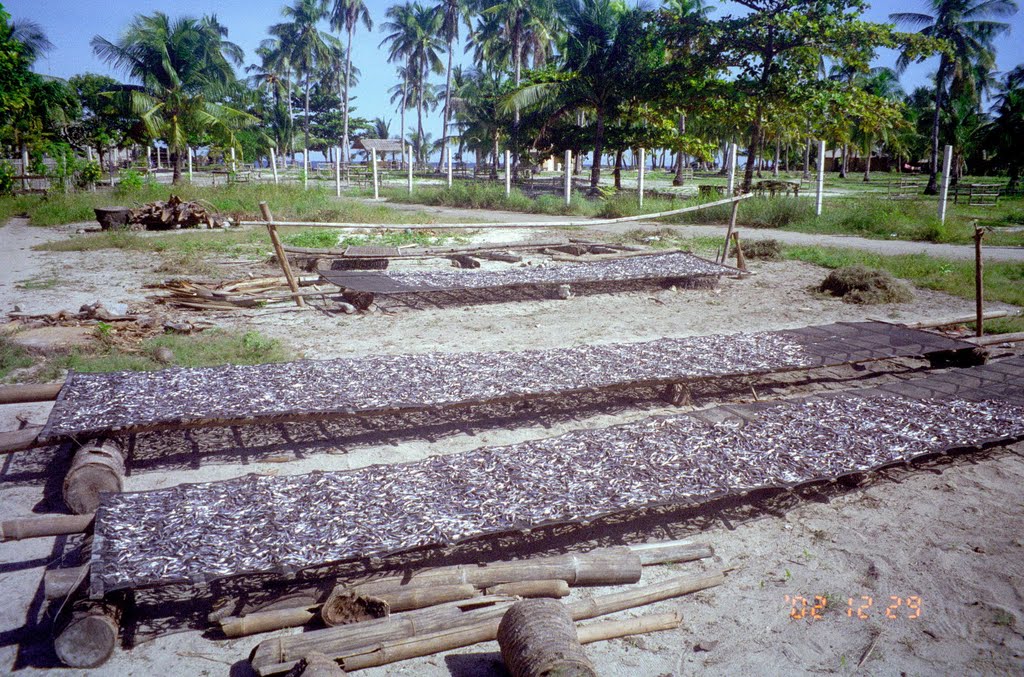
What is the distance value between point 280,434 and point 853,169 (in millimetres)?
55946

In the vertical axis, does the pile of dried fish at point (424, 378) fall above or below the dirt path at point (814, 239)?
below

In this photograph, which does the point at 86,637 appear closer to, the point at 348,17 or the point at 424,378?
the point at 424,378

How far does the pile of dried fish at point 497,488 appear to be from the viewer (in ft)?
9.23

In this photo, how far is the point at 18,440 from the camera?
3.59 m

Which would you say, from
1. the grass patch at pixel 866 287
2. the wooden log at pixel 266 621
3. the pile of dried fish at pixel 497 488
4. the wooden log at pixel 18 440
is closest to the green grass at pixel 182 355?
the wooden log at pixel 18 440

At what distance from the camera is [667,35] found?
17906mm

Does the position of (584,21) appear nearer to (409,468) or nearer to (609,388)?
(609,388)

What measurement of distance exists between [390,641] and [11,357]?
16.0 ft

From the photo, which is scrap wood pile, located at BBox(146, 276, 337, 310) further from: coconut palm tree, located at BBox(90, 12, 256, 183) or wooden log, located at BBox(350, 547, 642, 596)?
coconut palm tree, located at BBox(90, 12, 256, 183)

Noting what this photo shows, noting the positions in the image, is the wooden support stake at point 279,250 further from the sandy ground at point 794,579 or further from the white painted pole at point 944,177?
the white painted pole at point 944,177

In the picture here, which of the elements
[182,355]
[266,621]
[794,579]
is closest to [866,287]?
[794,579]

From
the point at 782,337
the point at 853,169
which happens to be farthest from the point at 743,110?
the point at 853,169

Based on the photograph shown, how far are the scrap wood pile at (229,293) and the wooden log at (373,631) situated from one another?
19.8 feet

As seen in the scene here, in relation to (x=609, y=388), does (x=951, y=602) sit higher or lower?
lower
